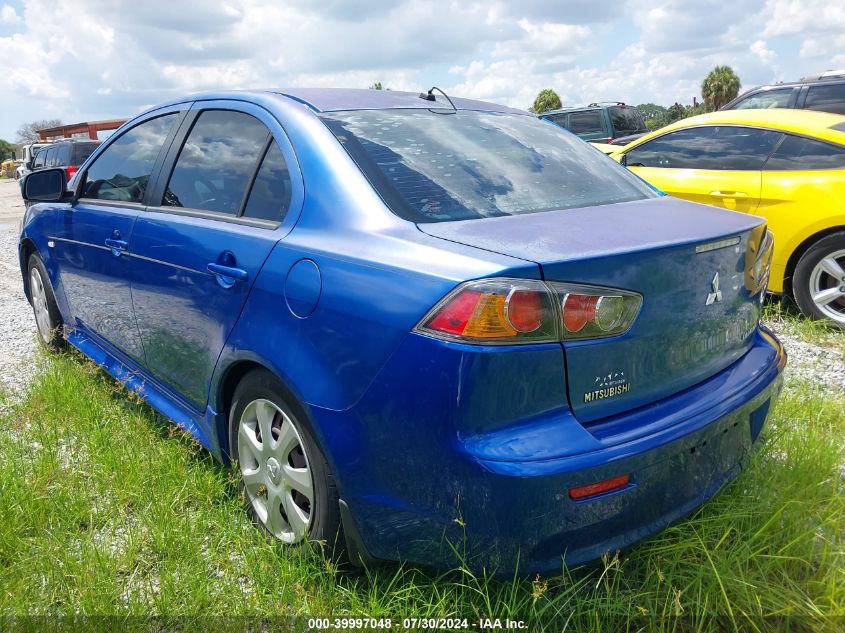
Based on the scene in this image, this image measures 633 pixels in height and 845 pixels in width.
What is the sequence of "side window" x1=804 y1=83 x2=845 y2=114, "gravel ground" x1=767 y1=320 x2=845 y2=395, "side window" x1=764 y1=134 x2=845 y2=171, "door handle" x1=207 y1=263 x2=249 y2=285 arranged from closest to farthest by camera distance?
"door handle" x1=207 y1=263 x2=249 y2=285, "gravel ground" x1=767 y1=320 x2=845 y2=395, "side window" x1=764 y1=134 x2=845 y2=171, "side window" x1=804 y1=83 x2=845 y2=114

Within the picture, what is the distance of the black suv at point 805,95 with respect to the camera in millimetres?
9242

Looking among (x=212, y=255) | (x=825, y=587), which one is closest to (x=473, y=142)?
(x=212, y=255)

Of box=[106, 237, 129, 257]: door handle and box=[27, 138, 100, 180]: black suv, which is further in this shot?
box=[27, 138, 100, 180]: black suv

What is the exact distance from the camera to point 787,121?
5312 mm

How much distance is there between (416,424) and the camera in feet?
5.88

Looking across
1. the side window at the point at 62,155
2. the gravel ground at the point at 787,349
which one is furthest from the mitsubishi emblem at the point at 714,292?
the side window at the point at 62,155

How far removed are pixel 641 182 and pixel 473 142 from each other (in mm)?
819

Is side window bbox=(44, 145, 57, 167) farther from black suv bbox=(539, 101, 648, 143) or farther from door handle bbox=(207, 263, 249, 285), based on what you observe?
door handle bbox=(207, 263, 249, 285)

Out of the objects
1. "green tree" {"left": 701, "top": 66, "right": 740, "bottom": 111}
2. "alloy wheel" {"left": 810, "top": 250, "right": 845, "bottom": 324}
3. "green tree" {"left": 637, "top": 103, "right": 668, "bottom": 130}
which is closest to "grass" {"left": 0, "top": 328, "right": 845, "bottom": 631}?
"alloy wheel" {"left": 810, "top": 250, "right": 845, "bottom": 324}

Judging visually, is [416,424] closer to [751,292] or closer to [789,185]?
[751,292]

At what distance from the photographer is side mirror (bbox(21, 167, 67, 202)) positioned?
154 inches

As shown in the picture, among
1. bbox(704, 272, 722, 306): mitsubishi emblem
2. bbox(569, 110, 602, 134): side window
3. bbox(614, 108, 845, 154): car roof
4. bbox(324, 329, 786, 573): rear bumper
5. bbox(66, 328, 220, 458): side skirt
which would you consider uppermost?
bbox(569, 110, 602, 134): side window

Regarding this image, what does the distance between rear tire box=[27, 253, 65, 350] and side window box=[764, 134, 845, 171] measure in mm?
5181

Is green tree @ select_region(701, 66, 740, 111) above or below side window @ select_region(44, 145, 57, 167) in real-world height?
above
